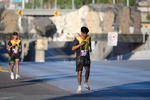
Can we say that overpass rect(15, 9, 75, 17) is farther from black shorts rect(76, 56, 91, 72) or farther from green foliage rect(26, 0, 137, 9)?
black shorts rect(76, 56, 91, 72)

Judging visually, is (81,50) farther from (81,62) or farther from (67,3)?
(67,3)

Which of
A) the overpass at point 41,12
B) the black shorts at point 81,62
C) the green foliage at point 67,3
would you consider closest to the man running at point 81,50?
the black shorts at point 81,62

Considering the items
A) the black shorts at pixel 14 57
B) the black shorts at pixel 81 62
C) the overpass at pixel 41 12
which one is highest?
the black shorts at pixel 81 62

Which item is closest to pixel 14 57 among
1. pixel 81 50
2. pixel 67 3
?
pixel 81 50

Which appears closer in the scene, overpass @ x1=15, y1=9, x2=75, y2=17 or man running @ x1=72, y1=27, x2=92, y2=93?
man running @ x1=72, y1=27, x2=92, y2=93

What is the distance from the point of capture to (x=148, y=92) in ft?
45.1

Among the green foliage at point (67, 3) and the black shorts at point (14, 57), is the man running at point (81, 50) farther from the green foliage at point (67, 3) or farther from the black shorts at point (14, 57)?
the green foliage at point (67, 3)

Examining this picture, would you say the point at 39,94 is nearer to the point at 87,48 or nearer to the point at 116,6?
the point at 87,48

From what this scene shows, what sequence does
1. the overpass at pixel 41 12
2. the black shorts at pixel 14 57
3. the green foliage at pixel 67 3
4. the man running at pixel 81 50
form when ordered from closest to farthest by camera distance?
the man running at pixel 81 50
the black shorts at pixel 14 57
the overpass at pixel 41 12
the green foliage at pixel 67 3

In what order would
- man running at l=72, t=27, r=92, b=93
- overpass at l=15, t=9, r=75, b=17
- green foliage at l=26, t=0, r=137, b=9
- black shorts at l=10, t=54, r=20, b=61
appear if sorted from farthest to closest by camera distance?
green foliage at l=26, t=0, r=137, b=9 → overpass at l=15, t=9, r=75, b=17 → black shorts at l=10, t=54, r=20, b=61 → man running at l=72, t=27, r=92, b=93

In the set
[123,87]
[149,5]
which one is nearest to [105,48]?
[123,87]

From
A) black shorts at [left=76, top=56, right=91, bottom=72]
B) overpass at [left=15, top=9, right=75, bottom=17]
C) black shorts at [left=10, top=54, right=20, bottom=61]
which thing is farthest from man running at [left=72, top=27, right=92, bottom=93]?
overpass at [left=15, top=9, right=75, bottom=17]

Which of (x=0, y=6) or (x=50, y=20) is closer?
(x=0, y=6)

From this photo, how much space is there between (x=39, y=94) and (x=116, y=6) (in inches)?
2889
